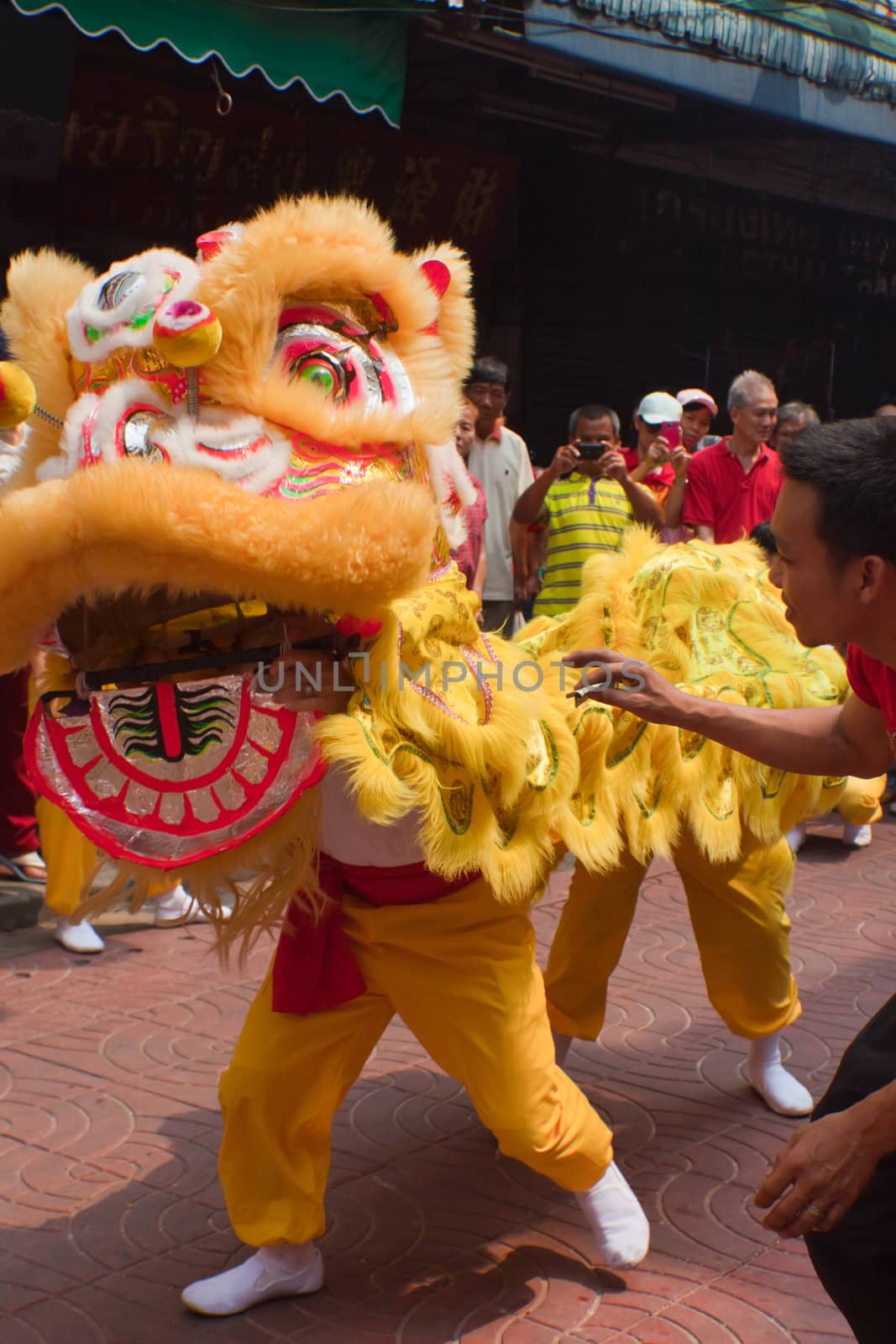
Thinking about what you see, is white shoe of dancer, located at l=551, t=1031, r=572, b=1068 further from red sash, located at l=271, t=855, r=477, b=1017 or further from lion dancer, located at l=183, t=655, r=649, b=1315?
red sash, located at l=271, t=855, r=477, b=1017

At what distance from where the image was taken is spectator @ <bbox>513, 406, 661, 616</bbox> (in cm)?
635

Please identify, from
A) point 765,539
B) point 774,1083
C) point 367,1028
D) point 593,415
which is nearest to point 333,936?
point 367,1028

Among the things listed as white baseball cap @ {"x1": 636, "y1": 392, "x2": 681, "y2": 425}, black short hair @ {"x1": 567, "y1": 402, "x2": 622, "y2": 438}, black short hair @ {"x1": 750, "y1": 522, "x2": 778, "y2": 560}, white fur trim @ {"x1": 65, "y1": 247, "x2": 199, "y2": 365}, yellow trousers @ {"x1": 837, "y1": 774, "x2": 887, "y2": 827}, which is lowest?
yellow trousers @ {"x1": 837, "y1": 774, "x2": 887, "y2": 827}

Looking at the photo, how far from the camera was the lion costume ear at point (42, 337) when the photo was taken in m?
2.50

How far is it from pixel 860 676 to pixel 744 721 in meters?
0.30

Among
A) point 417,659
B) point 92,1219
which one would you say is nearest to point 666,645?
Result: point 417,659

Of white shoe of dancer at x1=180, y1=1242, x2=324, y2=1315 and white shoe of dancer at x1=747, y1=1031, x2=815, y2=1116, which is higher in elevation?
white shoe of dancer at x1=747, y1=1031, x2=815, y2=1116

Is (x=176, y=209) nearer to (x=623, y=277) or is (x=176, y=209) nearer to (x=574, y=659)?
(x=623, y=277)

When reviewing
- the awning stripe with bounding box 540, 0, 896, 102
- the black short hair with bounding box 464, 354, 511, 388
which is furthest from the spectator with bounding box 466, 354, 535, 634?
the awning stripe with bounding box 540, 0, 896, 102

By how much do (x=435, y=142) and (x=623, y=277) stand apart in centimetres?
254

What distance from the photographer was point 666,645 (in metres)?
3.27

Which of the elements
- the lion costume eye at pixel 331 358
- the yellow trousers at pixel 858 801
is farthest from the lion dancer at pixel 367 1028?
the yellow trousers at pixel 858 801

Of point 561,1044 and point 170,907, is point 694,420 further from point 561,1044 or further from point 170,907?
point 561,1044

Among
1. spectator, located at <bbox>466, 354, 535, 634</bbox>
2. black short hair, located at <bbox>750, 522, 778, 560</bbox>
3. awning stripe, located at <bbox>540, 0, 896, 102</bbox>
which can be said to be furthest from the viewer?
awning stripe, located at <bbox>540, 0, 896, 102</bbox>
